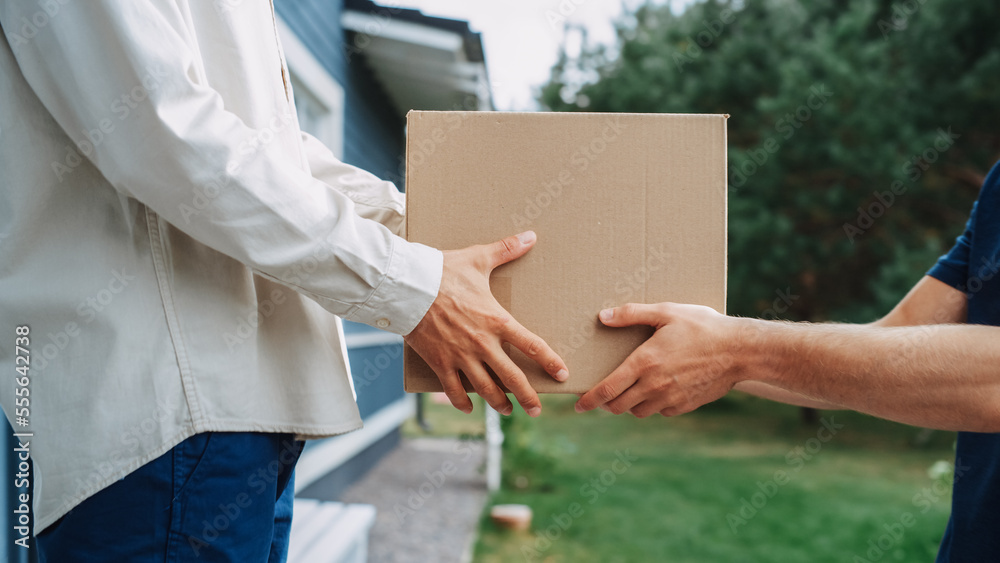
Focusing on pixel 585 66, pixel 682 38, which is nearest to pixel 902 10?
pixel 682 38

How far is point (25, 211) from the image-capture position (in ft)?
2.81

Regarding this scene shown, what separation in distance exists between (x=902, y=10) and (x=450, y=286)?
8.40 m

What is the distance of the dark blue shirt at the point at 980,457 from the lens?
3.80ft

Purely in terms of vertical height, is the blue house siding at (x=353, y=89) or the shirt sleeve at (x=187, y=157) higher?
the blue house siding at (x=353, y=89)

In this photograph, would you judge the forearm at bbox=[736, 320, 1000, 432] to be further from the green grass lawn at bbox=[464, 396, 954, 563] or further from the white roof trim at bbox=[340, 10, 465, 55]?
the white roof trim at bbox=[340, 10, 465, 55]

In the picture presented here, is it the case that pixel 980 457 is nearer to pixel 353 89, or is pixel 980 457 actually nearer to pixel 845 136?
pixel 353 89

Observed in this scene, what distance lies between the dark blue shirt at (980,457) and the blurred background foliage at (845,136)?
6066 millimetres

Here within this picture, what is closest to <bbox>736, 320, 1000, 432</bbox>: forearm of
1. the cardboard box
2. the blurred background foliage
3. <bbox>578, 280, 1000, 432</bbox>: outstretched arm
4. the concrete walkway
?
<bbox>578, 280, 1000, 432</bbox>: outstretched arm

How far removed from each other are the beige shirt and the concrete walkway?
10.1ft

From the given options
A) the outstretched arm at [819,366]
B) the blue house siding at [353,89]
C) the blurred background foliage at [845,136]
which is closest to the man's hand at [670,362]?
the outstretched arm at [819,366]

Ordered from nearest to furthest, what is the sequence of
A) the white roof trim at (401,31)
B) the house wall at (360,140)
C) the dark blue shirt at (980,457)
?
the dark blue shirt at (980,457) < the house wall at (360,140) < the white roof trim at (401,31)

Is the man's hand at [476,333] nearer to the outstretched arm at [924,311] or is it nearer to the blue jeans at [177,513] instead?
the blue jeans at [177,513]

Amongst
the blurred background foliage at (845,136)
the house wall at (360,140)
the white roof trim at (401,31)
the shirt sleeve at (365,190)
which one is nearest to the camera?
the shirt sleeve at (365,190)

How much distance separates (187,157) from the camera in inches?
33.0
